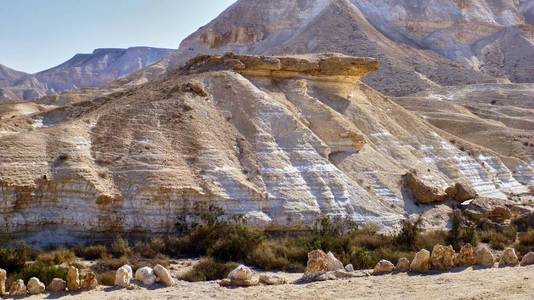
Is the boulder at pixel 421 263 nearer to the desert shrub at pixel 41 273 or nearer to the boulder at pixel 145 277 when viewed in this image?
the boulder at pixel 145 277

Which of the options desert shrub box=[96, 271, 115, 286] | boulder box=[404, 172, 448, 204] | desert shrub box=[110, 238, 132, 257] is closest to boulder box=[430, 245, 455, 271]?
desert shrub box=[96, 271, 115, 286]

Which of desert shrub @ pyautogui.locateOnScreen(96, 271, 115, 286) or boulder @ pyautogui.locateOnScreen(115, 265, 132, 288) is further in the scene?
desert shrub @ pyautogui.locateOnScreen(96, 271, 115, 286)

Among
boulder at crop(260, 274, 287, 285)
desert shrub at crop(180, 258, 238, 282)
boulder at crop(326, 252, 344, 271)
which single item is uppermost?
boulder at crop(326, 252, 344, 271)

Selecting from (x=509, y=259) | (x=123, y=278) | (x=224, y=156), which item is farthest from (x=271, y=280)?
(x=224, y=156)

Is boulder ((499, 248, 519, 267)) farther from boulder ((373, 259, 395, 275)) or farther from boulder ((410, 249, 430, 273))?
boulder ((373, 259, 395, 275))

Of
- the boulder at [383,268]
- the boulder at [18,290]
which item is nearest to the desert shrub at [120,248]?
the boulder at [18,290]

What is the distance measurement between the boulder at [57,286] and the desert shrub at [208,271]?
8.59ft

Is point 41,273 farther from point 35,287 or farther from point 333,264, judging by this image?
point 333,264

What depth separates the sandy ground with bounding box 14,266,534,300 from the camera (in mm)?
10719

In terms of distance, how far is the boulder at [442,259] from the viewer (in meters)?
13.1

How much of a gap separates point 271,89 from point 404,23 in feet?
215

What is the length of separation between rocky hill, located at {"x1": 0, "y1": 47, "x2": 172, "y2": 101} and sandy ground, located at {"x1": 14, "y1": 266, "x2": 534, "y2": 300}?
131 meters

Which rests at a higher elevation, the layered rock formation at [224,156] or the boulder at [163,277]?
the layered rock formation at [224,156]

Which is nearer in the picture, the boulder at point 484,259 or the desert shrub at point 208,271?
the boulder at point 484,259
